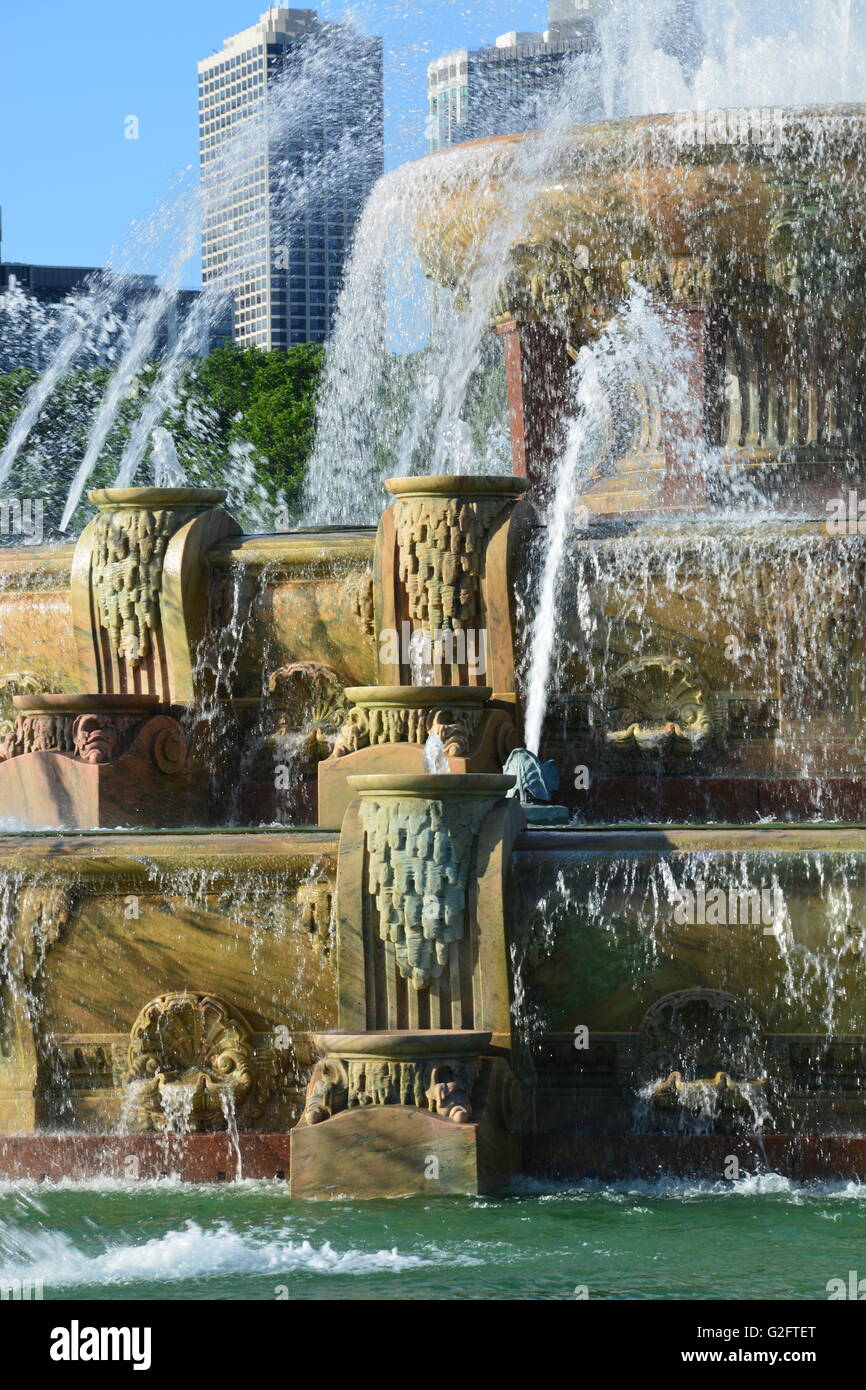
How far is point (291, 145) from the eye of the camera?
3127 cm

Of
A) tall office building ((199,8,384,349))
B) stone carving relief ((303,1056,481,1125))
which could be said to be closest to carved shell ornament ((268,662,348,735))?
stone carving relief ((303,1056,481,1125))

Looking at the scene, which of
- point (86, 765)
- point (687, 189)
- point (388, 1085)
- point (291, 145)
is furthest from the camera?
point (291, 145)

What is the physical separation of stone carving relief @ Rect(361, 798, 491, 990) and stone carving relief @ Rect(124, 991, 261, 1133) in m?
1.01

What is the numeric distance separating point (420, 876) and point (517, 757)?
95.0 inches

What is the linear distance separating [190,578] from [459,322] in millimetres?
4700

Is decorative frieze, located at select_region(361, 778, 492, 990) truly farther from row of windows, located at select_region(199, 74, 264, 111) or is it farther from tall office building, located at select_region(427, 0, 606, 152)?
row of windows, located at select_region(199, 74, 264, 111)

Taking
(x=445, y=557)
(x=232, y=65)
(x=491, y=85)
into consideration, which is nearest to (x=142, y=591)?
(x=445, y=557)

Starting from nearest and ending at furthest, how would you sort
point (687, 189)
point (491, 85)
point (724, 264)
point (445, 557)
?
point (445, 557) → point (687, 189) → point (724, 264) → point (491, 85)

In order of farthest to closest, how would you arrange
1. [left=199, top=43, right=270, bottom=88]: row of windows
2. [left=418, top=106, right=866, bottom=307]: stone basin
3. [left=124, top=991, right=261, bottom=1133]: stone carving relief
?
[left=199, top=43, right=270, bottom=88]: row of windows, [left=418, top=106, right=866, bottom=307]: stone basin, [left=124, top=991, right=261, bottom=1133]: stone carving relief

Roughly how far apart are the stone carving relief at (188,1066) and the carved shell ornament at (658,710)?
3675 millimetres

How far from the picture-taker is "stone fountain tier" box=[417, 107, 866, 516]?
53.6 feet

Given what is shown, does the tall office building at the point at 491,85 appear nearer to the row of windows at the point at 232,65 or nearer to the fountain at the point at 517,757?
the fountain at the point at 517,757

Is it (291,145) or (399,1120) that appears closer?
(399,1120)

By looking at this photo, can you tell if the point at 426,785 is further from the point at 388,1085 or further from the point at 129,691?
the point at 129,691
